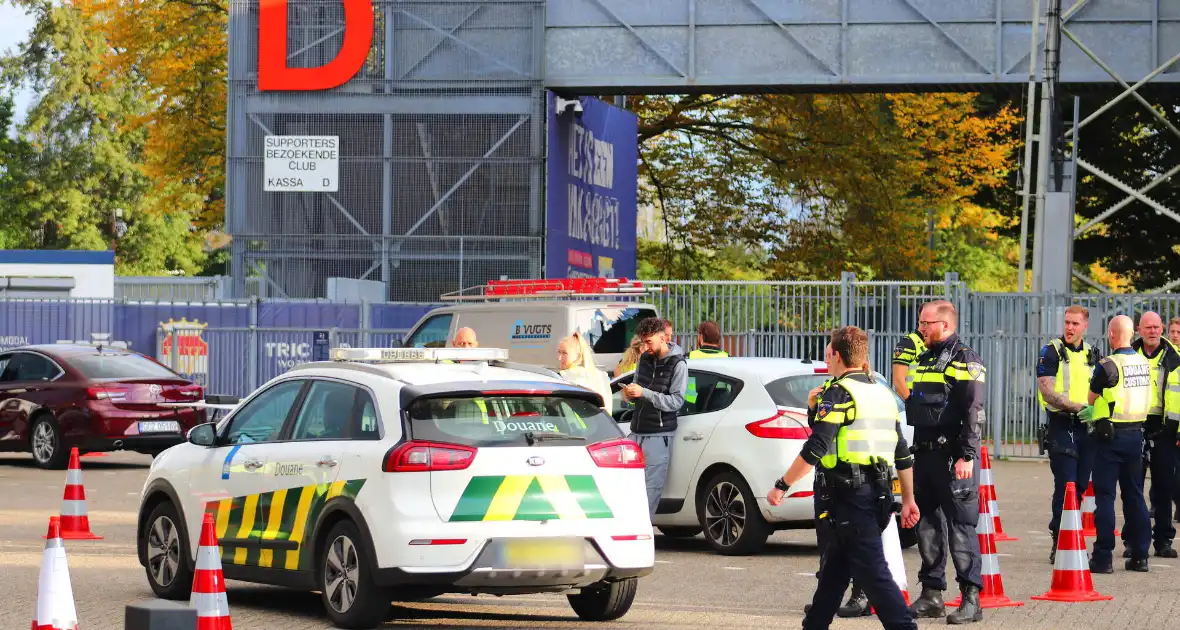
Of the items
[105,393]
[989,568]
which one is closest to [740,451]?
[989,568]

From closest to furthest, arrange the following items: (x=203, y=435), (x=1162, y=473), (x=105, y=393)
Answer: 1. (x=203, y=435)
2. (x=1162, y=473)
3. (x=105, y=393)

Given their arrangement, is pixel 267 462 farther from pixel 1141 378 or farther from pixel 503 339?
Result: pixel 503 339

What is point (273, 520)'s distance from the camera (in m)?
10.1

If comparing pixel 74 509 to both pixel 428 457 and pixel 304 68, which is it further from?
pixel 304 68

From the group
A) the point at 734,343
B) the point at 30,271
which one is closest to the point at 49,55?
the point at 30,271

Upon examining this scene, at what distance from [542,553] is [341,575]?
1084 mm

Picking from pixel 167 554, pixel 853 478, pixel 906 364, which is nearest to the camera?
pixel 853 478

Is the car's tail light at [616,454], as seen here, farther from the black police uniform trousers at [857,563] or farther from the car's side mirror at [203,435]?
the car's side mirror at [203,435]

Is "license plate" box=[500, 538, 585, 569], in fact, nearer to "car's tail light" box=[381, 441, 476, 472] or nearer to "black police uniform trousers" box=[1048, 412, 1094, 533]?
"car's tail light" box=[381, 441, 476, 472]

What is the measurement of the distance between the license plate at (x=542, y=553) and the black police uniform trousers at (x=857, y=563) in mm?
1328

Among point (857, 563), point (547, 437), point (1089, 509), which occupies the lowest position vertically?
point (1089, 509)

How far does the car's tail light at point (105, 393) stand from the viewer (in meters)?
21.5

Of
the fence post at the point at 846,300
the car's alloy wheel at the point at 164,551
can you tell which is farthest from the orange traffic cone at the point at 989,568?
the fence post at the point at 846,300

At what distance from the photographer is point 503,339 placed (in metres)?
19.6
